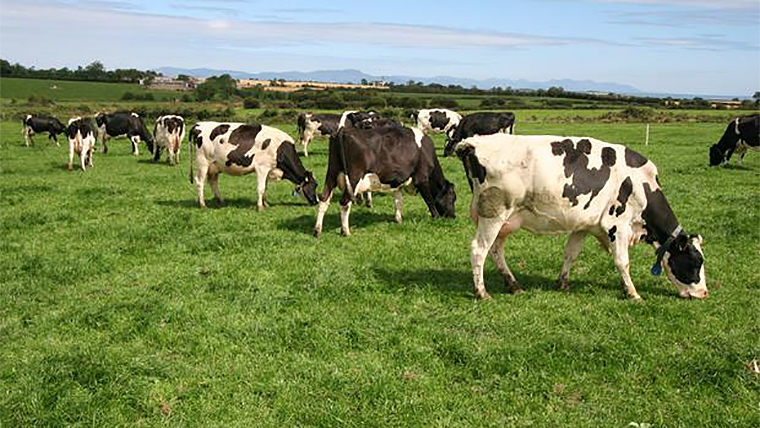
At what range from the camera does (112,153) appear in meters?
30.4

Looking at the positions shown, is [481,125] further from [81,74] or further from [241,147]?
[81,74]

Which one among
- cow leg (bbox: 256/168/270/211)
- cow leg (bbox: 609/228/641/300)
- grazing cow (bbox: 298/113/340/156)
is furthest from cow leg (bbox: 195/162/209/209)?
grazing cow (bbox: 298/113/340/156)

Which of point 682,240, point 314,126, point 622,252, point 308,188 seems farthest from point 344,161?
point 314,126

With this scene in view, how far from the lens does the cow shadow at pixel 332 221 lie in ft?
45.5

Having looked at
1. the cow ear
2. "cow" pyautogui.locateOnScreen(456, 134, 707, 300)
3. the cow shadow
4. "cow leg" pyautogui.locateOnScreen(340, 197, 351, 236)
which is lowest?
the cow shadow

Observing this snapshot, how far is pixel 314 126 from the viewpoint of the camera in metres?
30.4

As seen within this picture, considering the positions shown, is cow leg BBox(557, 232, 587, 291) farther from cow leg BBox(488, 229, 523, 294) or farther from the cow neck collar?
the cow neck collar

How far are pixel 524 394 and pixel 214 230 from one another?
870cm

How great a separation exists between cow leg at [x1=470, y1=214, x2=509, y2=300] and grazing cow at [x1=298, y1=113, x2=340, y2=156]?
69.3ft

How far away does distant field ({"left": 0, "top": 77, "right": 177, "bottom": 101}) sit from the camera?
73188mm

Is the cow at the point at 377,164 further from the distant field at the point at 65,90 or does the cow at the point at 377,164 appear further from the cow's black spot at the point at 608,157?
the distant field at the point at 65,90

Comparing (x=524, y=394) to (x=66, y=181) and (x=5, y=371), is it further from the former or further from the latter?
(x=66, y=181)

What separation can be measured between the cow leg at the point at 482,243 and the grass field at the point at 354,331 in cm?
30

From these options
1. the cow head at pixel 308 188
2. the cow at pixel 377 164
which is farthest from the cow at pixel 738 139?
the cow head at pixel 308 188
